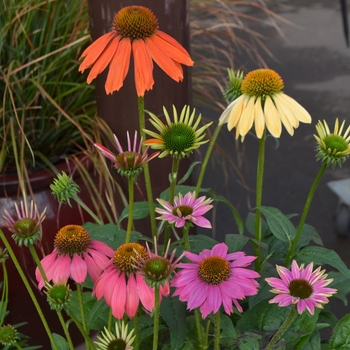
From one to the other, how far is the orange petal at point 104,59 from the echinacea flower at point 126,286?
171 millimetres

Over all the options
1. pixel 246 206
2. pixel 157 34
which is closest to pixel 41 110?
pixel 157 34

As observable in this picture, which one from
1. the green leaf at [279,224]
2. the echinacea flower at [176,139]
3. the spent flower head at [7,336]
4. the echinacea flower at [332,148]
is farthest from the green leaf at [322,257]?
the spent flower head at [7,336]

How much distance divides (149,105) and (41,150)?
13.8 inches

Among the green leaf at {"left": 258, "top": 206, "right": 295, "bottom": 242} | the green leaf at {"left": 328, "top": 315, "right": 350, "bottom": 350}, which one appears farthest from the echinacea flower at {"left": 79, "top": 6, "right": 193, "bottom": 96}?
the green leaf at {"left": 328, "top": 315, "right": 350, "bottom": 350}

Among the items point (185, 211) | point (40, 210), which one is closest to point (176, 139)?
point (185, 211)

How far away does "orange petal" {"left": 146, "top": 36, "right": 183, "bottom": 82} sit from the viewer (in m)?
0.58

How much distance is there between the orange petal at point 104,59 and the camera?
0.59m

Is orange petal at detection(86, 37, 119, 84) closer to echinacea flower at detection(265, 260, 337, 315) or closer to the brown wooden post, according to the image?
echinacea flower at detection(265, 260, 337, 315)

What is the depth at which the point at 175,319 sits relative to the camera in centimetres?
69

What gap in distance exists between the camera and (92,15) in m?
1.07

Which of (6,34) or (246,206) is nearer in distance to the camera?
(6,34)

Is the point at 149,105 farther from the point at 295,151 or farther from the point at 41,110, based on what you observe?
the point at 295,151

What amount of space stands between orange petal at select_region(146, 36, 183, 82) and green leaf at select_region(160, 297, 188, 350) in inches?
10.6

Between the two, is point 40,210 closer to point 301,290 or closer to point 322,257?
point 322,257
